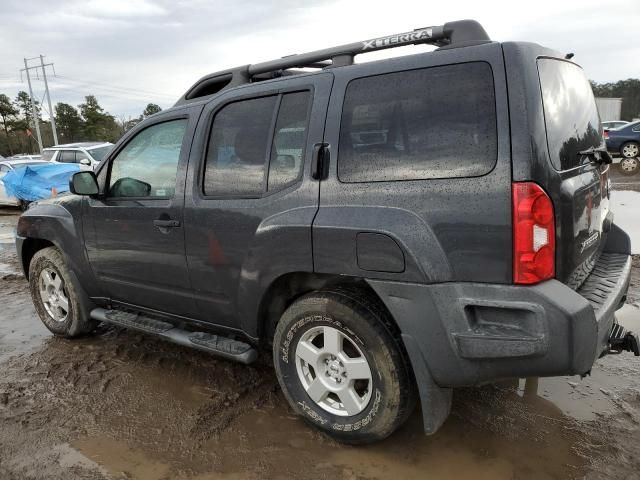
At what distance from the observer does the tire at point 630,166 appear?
53.1 feet

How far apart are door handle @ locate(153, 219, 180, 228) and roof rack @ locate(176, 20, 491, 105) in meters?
0.88

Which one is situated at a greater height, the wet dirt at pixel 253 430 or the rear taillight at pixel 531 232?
the rear taillight at pixel 531 232

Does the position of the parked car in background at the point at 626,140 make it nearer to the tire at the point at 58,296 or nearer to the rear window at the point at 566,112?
the rear window at the point at 566,112

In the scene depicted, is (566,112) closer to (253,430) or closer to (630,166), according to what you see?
(253,430)

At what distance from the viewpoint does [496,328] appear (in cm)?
213

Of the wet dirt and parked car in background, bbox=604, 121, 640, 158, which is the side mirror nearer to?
the wet dirt

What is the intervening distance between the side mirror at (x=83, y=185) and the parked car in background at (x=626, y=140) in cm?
1700

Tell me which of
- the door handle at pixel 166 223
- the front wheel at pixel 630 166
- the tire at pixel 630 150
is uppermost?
the door handle at pixel 166 223

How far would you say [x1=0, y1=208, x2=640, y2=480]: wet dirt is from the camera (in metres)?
2.54

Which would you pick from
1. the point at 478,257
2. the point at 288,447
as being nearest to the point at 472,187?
the point at 478,257

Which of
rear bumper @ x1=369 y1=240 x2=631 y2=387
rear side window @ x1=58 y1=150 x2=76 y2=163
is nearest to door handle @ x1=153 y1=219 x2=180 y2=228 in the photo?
rear bumper @ x1=369 y1=240 x2=631 y2=387

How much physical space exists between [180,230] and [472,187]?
6.06 feet

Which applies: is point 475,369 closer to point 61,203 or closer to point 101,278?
point 101,278

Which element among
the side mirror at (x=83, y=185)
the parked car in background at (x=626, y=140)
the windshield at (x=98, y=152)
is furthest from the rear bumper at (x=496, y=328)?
the parked car in background at (x=626, y=140)
